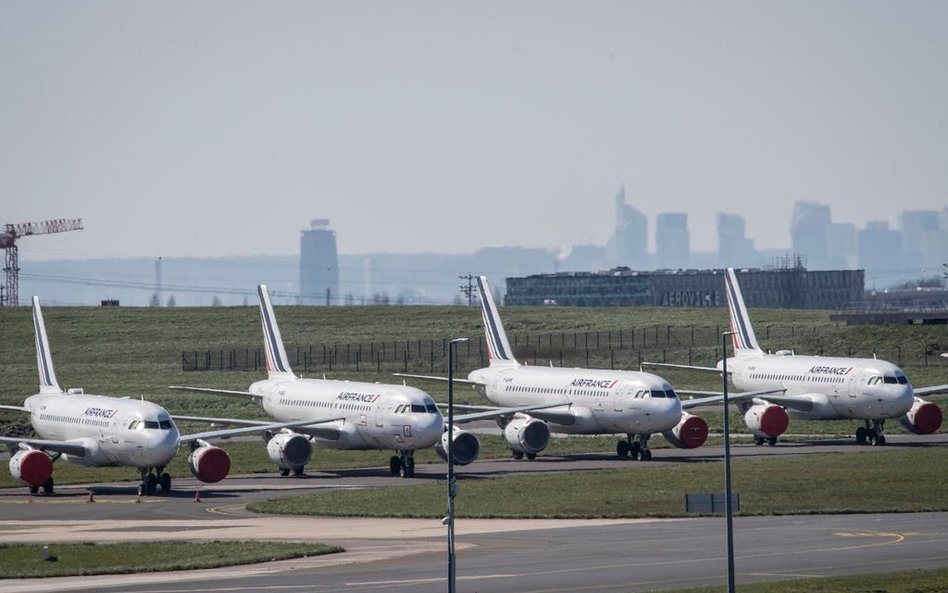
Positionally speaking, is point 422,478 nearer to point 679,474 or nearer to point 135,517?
point 679,474

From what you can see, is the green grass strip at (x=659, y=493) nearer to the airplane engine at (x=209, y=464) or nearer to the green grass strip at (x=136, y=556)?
the airplane engine at (x=209, y=464)

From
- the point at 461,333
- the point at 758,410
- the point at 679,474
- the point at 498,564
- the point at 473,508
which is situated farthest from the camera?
the point at 461,333

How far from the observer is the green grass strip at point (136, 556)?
5153cm

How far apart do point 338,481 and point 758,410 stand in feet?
90.4

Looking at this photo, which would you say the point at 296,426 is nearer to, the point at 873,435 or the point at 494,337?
the point at 494,337

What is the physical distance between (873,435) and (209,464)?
128 feet

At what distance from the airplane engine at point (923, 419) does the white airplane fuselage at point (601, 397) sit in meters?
16.9

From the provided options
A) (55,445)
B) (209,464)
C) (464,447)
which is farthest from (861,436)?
(55,445)

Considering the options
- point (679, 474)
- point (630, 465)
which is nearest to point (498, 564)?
point (679, 474)

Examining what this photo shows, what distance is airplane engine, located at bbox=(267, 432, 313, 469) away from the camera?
81.6 metres

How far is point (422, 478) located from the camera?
8081 cm

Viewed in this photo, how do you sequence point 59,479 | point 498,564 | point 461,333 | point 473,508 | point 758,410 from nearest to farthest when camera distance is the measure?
1. point 498,564
2. point 473,508
3. point 59,479
4. point 758,410
5. point 461,333

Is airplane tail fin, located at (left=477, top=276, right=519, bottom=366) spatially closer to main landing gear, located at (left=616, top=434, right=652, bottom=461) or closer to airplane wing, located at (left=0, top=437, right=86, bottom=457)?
main landing gear, located at (left=616, top=434, right=652, bottom=461)

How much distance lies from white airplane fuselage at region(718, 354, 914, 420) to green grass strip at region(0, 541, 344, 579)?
46.2 metres
